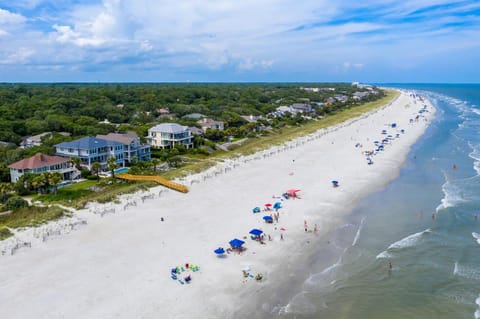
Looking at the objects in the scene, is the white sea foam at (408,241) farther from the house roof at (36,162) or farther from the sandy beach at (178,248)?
the house roof at (36,162)

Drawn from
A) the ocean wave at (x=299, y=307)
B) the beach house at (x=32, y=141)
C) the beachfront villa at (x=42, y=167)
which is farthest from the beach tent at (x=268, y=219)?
the beach house at (x=32, y=141)

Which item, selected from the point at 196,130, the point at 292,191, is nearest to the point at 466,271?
the point at 292,191

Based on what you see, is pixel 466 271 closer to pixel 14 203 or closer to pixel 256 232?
pixel 256 232

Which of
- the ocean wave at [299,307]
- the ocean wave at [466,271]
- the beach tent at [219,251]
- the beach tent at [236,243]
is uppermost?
the beach tent at [236,243]

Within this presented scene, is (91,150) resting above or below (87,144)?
below

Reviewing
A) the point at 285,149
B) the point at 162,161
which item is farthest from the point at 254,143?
the point at 162,161

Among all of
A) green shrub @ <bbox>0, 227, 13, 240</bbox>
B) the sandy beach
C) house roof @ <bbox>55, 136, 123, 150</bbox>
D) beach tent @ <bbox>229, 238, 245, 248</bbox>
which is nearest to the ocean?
the sandy beach
